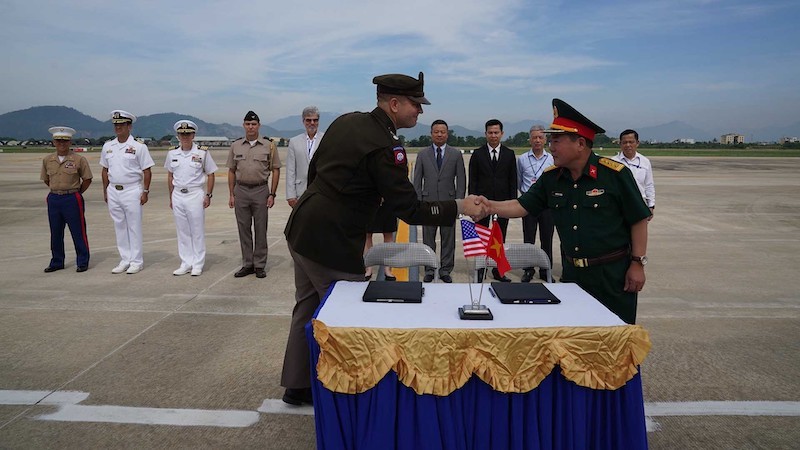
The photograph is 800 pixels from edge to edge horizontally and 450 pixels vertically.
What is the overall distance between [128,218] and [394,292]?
17.1 ft

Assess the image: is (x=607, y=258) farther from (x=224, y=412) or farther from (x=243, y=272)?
(x=243, y=272)

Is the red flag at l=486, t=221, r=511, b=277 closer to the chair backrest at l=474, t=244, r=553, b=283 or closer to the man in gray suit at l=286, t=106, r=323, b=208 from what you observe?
the chair backrest at l=474, t=244, r=553, b=283

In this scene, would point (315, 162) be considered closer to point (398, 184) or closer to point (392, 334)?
point (398, 184)

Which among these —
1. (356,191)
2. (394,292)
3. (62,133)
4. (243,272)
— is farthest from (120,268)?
(394,292)

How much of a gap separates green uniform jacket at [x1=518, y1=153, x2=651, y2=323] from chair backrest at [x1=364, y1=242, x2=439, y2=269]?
4.12 feet

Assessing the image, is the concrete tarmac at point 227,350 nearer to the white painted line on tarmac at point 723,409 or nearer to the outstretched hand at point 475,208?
the white painted line on tarmac at point 723,409

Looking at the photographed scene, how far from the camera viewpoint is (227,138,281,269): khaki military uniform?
21.4 feet

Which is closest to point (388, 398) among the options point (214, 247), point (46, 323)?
point (46, 323)

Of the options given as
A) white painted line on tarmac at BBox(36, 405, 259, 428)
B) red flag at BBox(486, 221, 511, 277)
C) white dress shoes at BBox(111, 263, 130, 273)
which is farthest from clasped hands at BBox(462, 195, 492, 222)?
white dress shoes at BBox(111, 263, 130, 273)

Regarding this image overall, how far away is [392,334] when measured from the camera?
223 centimetres

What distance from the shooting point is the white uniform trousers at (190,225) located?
6.59 m

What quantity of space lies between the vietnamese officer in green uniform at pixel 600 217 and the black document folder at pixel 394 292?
39.1 inches

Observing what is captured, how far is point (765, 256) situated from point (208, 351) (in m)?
7.62

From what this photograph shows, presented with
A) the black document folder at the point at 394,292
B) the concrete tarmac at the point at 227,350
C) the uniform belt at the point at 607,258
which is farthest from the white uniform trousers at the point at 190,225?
the uniform belt at the point at 607,258
